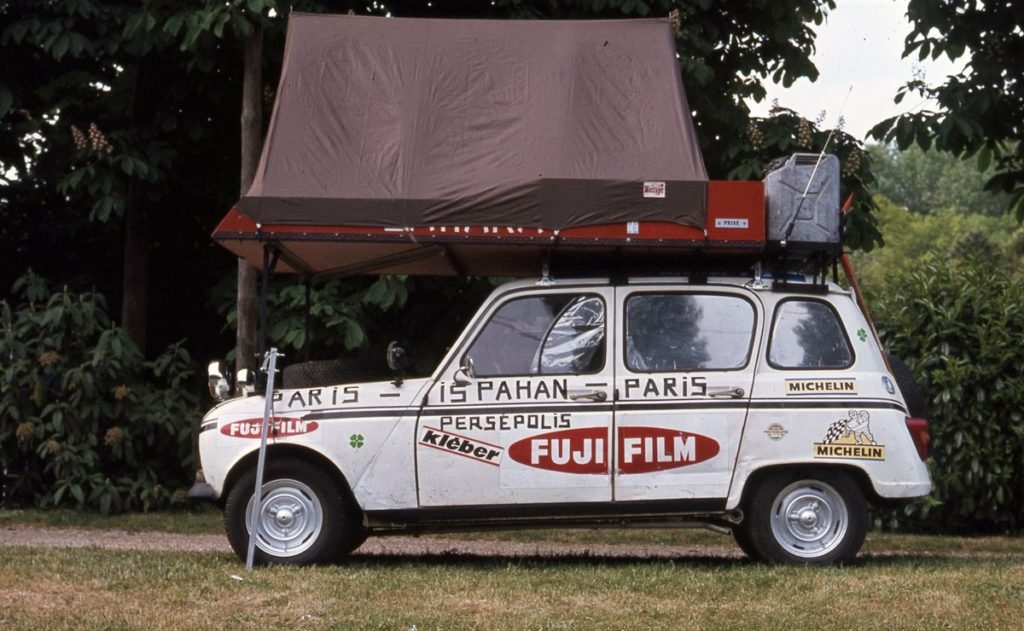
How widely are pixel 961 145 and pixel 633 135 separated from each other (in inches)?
189

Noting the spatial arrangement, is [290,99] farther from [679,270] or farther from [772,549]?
[772,549]

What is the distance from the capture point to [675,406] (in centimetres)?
984

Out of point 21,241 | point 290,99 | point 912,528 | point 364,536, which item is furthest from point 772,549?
point 21,241

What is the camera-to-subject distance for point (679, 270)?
10.2 meters

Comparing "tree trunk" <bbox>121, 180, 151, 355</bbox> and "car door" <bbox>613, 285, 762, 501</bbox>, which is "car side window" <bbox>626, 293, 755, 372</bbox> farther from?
"tree trunk" <bbox>121, 180, 151, 355</bbox>

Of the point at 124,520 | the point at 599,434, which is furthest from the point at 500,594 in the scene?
the point at 124,520

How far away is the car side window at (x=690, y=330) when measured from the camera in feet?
32.8

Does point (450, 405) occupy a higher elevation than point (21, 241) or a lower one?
lower

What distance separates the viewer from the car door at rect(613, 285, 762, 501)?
9812mm

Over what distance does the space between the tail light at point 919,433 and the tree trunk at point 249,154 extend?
5.89 metres

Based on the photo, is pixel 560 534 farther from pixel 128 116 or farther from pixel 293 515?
pixel 128 116

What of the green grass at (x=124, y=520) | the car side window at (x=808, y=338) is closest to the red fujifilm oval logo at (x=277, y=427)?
the car side window at (x=808, y=338)

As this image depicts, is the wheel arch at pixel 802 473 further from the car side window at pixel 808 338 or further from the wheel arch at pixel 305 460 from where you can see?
the wheel arch at pixel 305 460

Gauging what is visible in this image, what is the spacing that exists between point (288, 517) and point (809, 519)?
3245 mm
